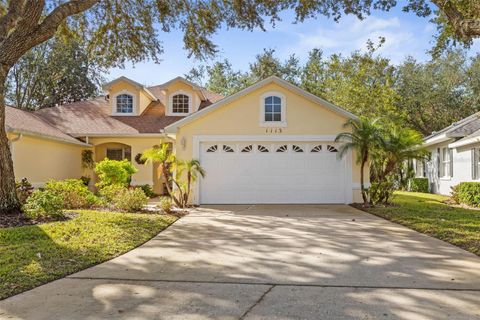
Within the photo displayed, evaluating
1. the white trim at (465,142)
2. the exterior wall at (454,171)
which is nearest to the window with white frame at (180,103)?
the white trim at (465,142)

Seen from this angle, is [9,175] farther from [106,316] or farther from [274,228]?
[106,316]

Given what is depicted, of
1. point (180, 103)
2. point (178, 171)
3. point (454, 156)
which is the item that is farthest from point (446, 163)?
point (178, 171)

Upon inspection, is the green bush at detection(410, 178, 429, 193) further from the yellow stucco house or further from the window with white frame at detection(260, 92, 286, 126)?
the window with white frame at detection(260, 92, 286, 126)

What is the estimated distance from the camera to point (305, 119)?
568 inches

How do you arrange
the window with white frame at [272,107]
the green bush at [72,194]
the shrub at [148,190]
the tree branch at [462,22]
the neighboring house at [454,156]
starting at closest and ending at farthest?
the tree branch at [462,22], the green bush at [72,194], the window with white frame at [272,107], the neighboring house at [454,156], the shrub at [148,190]

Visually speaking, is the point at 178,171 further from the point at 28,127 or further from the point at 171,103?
the point at 171,103

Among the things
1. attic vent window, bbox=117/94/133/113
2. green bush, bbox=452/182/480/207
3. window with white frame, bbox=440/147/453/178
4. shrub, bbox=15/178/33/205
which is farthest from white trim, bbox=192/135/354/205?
window with white frame, bbox=440/147/453/178

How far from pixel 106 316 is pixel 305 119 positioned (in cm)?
1164

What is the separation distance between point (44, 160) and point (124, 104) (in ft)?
17.8

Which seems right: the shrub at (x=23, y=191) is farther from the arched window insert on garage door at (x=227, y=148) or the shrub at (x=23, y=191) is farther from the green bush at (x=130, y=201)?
the arched window insert on garage door at (x=227, y=148)

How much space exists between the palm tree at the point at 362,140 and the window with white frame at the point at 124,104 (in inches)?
429

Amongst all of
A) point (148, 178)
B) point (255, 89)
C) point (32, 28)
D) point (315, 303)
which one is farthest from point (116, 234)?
point (148, 178)

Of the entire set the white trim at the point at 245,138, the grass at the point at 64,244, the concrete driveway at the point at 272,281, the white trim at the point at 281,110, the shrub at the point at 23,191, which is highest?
the white trim at the point at 281,110

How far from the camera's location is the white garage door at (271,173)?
46.9ft
